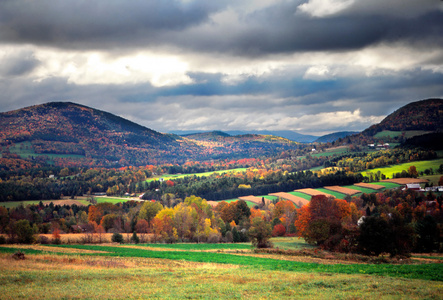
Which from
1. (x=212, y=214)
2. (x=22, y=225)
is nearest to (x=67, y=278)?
(x=22, y=225)

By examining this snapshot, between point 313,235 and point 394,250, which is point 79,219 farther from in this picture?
point 394,250

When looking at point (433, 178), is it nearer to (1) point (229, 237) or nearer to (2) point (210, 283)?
(1) point (229, 237)

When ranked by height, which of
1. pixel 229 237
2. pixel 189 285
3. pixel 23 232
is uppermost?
pixel 189 285

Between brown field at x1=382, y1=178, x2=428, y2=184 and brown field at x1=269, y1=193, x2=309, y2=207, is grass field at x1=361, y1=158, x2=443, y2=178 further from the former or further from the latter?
brown field at x1=269, y1=193, x2=309, y2=207

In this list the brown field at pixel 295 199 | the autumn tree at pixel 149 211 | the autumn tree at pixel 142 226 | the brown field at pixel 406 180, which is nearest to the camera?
the autumn tree at pixel 142 226

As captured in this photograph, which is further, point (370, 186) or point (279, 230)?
point (370, 186)

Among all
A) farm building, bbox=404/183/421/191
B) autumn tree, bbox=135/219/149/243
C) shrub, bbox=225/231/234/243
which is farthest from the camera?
farm building, bbox=404/183/421/191

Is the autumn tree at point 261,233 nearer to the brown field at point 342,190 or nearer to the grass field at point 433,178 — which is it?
the brown field at point 342,190

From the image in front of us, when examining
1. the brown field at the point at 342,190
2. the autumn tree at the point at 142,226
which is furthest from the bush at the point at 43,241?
the brown field at the point at 342,190

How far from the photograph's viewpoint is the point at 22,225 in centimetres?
5659

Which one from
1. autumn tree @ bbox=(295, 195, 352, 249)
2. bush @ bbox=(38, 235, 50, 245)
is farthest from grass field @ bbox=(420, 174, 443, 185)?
bush @ bbox=(38, 235, 50, 245)

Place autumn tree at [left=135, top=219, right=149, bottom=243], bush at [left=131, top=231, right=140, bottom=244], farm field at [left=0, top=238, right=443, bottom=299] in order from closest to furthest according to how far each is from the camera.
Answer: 1. farm field at [left=0, top=238, right=443, bottom=299]
2. bush at [left=131, top=231, right=140, bottom=244]
3. autumn tree at [left=135, top=219, right=149, bottom=243]

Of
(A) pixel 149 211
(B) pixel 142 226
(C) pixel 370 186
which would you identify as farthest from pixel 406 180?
(B) pixel 142 226

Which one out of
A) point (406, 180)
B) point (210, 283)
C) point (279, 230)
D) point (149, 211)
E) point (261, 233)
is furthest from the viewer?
point (406, 180)
